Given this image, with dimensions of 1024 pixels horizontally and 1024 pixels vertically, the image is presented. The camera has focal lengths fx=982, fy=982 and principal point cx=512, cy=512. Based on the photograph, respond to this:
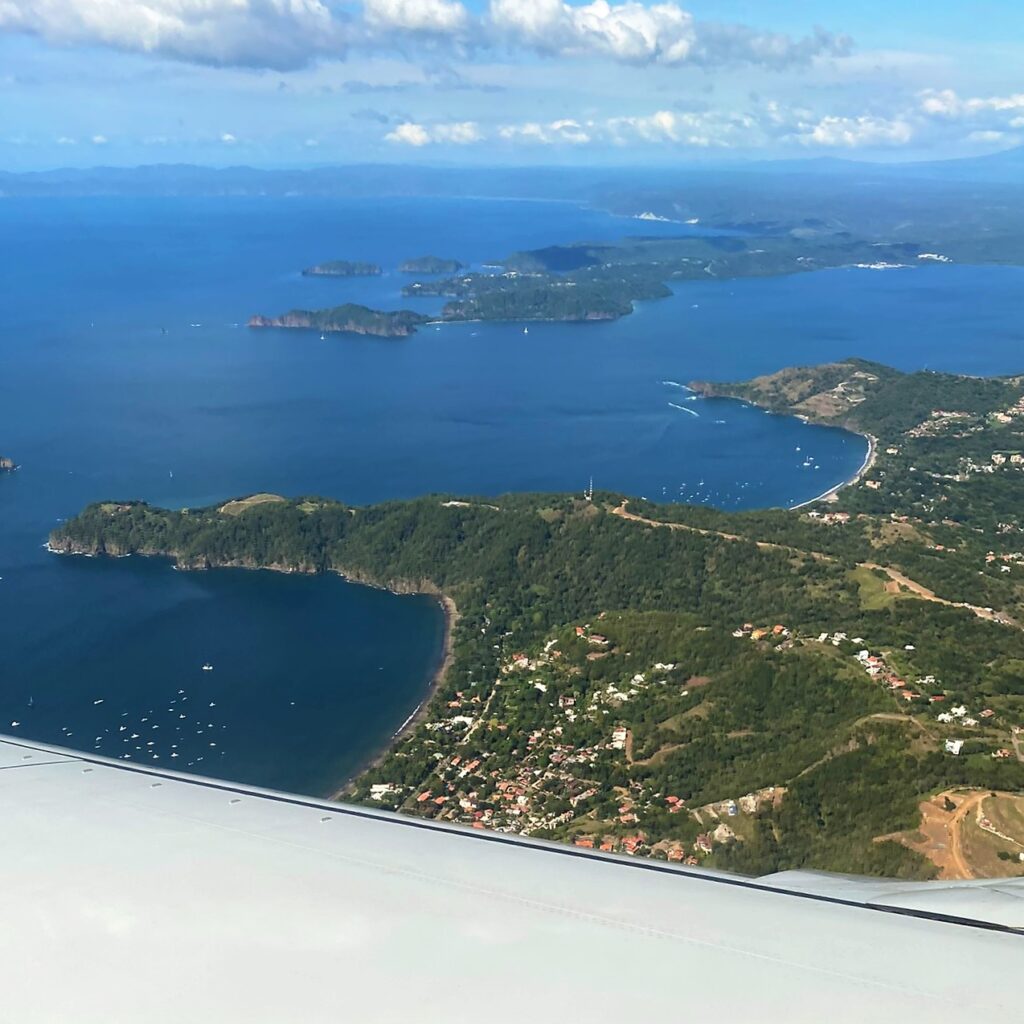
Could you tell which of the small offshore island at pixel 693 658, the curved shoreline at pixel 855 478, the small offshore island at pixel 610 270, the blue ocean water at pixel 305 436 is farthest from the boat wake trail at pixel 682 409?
the small offshore island at pixel 610 270

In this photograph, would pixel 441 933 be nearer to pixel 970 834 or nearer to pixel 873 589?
pixel 970 834

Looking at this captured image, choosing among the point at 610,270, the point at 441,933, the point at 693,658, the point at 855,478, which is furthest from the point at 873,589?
the point at 610,270

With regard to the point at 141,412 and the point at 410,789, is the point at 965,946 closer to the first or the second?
the point at 410,789

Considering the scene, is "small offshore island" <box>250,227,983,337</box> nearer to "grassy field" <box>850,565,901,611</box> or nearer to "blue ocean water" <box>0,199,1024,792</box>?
"blue ocean water" <box>0,199,1024,792</box>

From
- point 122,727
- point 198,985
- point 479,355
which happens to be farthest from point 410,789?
point 479,355

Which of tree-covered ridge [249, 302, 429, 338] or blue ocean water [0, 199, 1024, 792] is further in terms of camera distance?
tree-covered ridge [249, 302, 429, 338]

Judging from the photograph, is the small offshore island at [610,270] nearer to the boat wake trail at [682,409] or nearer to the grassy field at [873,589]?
the boat wake trail at [682,409]

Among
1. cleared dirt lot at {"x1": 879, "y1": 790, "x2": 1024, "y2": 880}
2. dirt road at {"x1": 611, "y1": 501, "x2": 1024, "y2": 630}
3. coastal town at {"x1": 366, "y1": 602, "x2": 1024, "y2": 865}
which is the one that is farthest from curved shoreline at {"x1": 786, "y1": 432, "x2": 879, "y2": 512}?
cleared dirt lot at {"x1": 879, "y1": 790, "x2": 1024, "y2": 880}

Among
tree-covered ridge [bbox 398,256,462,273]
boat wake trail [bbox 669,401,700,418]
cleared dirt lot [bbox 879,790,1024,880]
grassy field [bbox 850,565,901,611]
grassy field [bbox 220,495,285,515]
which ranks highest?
tree-covered ridge [bbox 398,256,462,273]
